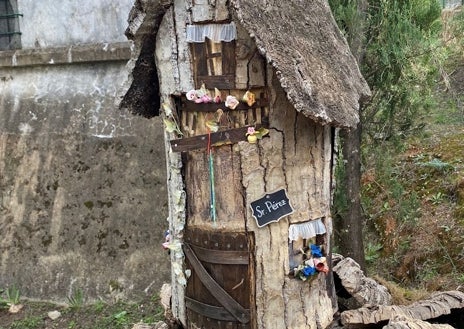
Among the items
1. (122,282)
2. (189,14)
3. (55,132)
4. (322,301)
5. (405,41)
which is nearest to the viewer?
(189,14)

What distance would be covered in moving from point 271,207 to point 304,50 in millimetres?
686

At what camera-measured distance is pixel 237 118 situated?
8.76ft

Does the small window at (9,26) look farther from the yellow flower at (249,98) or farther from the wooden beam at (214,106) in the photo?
the yellow flower at (249,98)

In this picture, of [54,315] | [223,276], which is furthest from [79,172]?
[223,276]

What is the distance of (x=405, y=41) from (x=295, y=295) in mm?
2396

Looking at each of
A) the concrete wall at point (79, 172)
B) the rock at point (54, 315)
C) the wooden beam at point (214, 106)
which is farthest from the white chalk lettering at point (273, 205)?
the rock at point (54, 315)

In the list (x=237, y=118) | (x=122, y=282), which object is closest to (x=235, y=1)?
(x=237, y=118)

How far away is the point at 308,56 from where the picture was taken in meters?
2.59

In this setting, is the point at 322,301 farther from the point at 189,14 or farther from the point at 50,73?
the point at 50,73

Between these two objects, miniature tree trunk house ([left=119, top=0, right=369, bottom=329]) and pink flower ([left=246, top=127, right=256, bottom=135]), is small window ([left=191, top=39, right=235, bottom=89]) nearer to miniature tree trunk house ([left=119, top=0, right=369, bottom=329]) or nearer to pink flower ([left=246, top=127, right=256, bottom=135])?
miniature tree trunk house ([left=119, top=0, right=369, bottom=329])

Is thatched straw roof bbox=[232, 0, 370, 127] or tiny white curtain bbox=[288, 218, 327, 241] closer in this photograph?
thatched straw roof bbox=[232, 0, 370, 127]

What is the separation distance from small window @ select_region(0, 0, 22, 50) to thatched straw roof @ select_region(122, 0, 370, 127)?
401cm

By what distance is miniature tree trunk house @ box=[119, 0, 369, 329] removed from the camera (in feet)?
8.54

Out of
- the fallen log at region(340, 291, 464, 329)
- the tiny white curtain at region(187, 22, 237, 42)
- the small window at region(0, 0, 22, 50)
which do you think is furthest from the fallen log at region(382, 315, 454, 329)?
the small window at region(0, 0, 22, 50)
